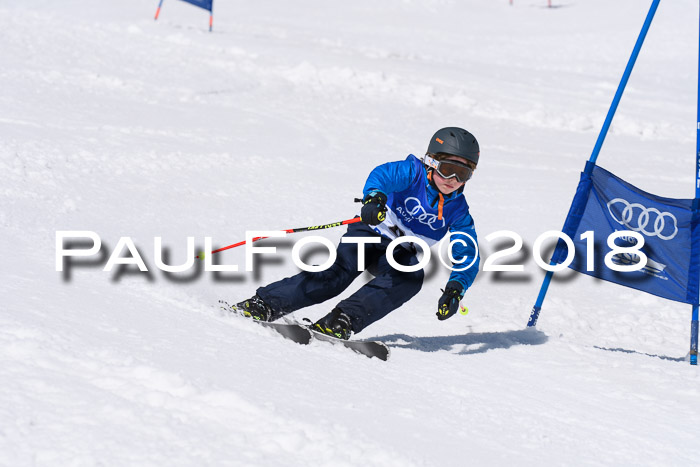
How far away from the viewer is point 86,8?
19.4 m

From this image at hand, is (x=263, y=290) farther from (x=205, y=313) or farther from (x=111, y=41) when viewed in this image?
(x=111, y=41)

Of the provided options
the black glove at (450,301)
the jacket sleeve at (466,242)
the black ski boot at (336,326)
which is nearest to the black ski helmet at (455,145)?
the jacket sleeve at (466,242)

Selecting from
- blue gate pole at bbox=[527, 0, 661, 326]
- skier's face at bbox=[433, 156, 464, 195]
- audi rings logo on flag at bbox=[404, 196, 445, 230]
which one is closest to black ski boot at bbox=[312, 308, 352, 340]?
audi rings logo on flag at bbox=[404, 196, 445, 230]

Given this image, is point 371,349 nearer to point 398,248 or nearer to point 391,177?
point 398,248

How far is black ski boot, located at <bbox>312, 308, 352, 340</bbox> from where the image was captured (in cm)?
484

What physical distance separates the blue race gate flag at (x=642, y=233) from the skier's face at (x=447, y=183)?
152 cm

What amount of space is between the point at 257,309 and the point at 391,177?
1141mm

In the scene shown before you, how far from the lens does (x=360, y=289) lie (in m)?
5.12

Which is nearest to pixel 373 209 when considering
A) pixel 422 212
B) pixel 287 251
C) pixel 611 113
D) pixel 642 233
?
pixel 422 212

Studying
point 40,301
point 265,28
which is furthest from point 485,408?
point 265,28

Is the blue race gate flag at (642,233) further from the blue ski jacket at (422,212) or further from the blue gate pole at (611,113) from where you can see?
the blue ski jacket at (422,212)

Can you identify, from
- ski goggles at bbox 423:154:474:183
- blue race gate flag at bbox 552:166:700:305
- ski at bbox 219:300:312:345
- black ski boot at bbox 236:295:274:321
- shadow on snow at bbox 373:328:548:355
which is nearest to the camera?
ski at bbox 219:300:312:345

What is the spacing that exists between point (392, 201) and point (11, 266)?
2.29 m

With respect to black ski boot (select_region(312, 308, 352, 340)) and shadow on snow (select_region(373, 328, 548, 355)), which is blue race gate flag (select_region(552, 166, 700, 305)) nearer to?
shadow on snow (select_region(373, 328, 548, 355))
